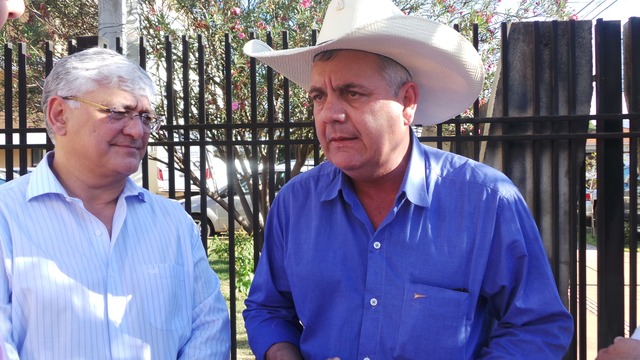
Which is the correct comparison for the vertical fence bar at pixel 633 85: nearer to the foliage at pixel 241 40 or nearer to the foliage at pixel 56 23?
the foliage at pixel 241 40

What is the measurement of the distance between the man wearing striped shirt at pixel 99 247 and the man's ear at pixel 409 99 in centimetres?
94

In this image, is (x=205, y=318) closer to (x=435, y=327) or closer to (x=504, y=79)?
(x=435, y=327)

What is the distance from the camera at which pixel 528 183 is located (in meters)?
3.50

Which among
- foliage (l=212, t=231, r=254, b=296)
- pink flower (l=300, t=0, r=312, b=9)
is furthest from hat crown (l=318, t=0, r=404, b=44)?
pink flower (l=300, t=0, r=312, b=9)

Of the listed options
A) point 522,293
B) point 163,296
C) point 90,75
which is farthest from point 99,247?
point 522,293

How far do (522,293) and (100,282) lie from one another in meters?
1.37

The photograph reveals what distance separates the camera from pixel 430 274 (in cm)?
193

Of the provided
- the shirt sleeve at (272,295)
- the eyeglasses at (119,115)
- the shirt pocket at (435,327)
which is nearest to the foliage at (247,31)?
the eyeglasses at (119,115)

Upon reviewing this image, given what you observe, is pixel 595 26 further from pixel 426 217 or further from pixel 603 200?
pixel 426 217

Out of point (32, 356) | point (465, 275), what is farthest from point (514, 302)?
point (32, 356)

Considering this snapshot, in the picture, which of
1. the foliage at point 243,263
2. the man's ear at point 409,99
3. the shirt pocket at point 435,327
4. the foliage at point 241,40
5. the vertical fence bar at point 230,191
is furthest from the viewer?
the foliage at point 241,40

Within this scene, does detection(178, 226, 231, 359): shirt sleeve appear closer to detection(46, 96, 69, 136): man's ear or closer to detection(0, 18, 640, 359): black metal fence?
detection(46, 96, 69, 136): man's ear

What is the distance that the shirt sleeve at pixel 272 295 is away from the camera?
222 centimetres

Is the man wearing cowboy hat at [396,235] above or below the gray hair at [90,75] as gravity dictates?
below
